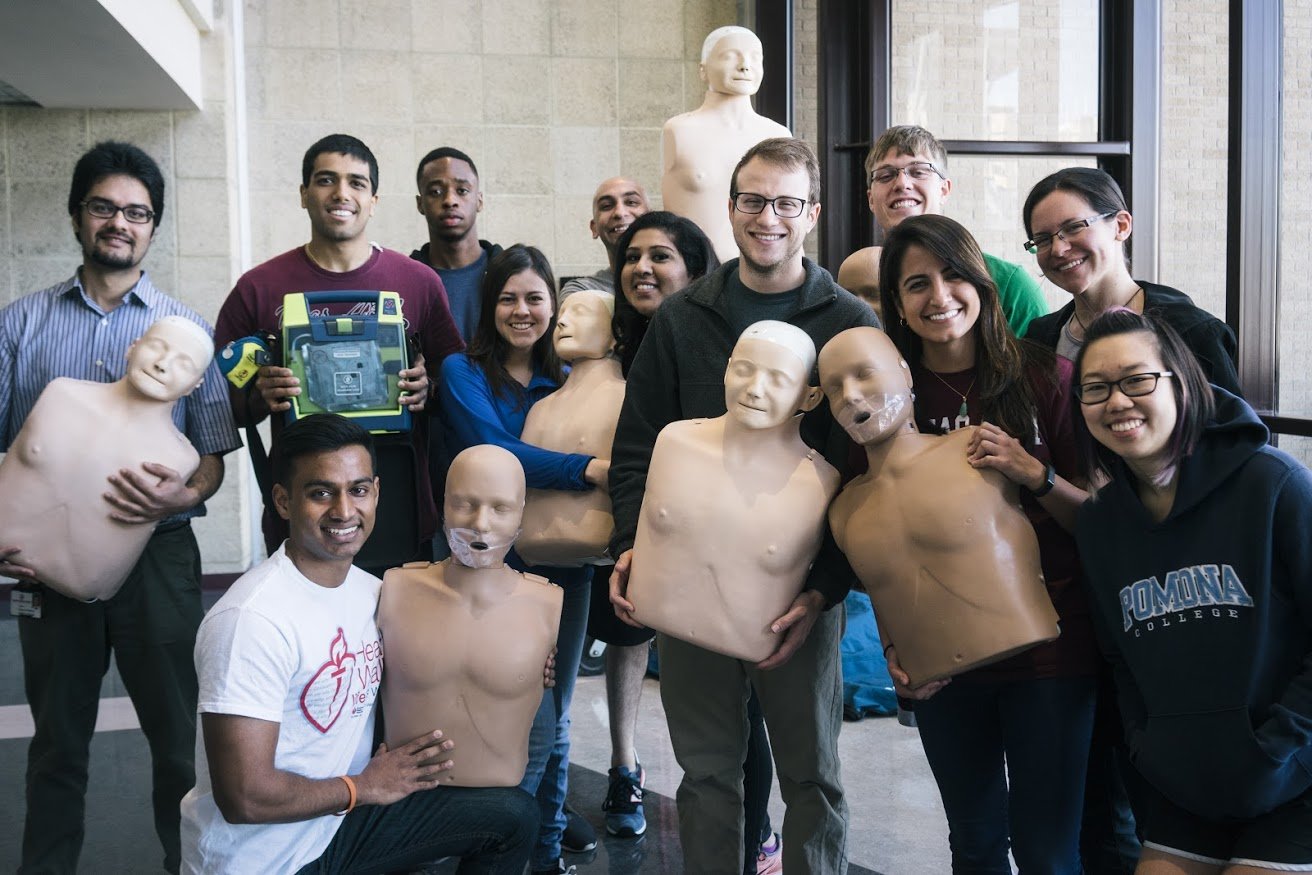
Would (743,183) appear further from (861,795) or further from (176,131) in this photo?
(176,131)

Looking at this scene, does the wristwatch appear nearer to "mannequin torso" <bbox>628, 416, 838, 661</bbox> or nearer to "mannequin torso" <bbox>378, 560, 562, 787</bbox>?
"mannequin torso" <bbox>628, 416, 838, 661</bbox>

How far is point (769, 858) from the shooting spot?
3004 mm

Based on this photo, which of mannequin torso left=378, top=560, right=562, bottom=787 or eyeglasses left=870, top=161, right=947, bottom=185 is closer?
mannequin torso left=378, top=560, right=562, bottom=787

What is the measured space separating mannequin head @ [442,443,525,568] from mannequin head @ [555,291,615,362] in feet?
1.55

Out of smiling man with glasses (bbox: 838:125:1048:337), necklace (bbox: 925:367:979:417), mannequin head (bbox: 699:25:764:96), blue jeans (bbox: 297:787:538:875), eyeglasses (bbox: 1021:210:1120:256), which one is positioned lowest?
blue jeans (bbox: 297:787:538:875)

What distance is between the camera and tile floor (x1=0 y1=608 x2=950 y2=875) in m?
3.20

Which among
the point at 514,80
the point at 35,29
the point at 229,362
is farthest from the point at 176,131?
the point at 229,362

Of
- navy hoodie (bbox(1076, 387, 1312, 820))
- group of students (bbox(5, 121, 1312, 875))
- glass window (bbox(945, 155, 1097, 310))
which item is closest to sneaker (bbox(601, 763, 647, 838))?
group of students (bbox(5, 121, 1312, 875))

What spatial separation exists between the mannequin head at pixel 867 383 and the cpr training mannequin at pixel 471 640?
2.21ft

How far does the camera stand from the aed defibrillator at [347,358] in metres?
2.80

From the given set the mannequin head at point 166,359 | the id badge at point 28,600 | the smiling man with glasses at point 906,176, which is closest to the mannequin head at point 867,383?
the smiling man with glasses at point 906,176

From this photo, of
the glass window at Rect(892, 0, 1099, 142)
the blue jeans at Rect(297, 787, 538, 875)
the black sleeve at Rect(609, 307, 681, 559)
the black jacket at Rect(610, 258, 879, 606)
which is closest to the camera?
the blue jeans at Rect(297, 787, 538, 875)

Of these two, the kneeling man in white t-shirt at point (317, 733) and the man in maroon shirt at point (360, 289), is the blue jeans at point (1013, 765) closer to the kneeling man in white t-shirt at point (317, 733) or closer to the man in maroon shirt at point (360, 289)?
the kneeling man in white t-shirt at point (317, 733)

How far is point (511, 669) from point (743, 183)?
1.07 m
